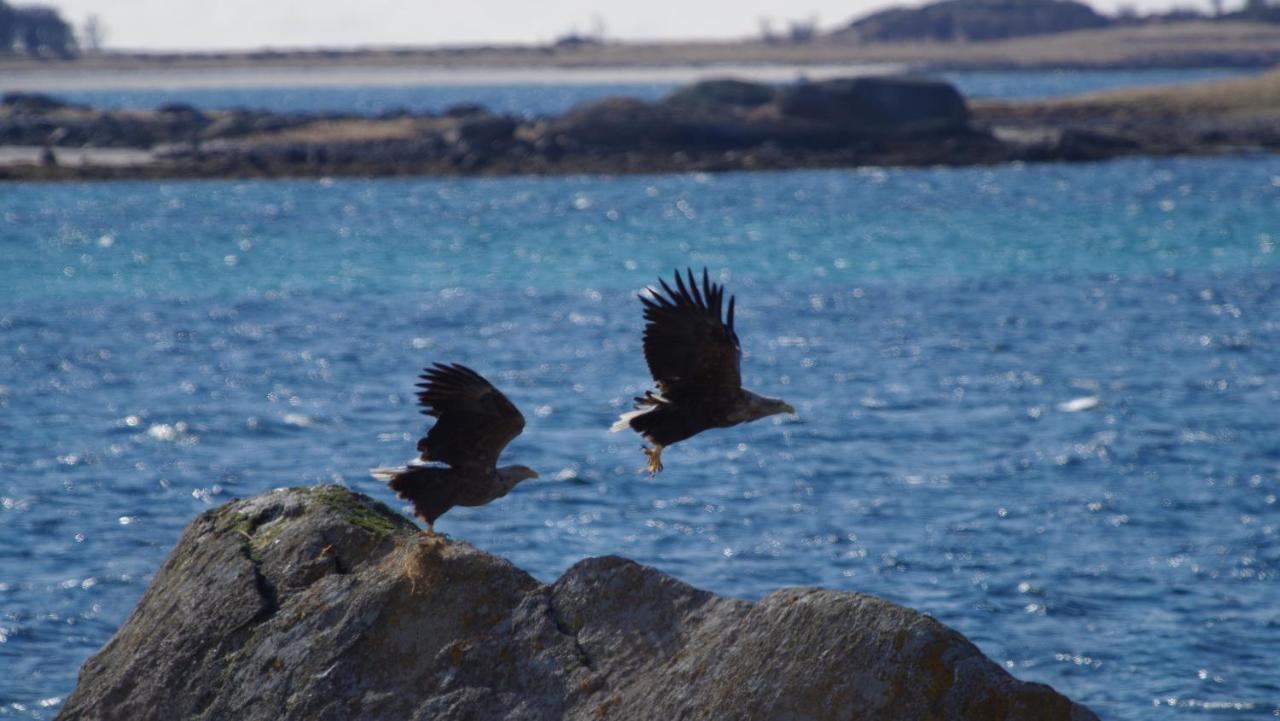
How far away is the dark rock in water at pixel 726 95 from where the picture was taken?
7462cm

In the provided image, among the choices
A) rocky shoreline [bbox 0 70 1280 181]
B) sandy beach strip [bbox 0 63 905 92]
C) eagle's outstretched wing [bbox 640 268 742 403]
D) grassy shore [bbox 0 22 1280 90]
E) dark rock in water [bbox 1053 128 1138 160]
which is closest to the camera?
eagle's outstretched wing [bbox 640 268 742 403]

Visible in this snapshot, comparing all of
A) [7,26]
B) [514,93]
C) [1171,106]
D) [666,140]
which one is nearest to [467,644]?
[666,140]

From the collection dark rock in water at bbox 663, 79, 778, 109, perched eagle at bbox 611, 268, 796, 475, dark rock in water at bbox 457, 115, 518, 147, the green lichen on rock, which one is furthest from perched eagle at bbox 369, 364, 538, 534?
dark rock in water at bbox 663, 79, 778, 109

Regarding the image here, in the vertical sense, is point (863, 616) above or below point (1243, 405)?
above

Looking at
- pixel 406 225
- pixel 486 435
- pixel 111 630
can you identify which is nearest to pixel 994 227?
pixel 406 225

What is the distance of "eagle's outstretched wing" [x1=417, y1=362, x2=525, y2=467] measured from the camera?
24.4 feet

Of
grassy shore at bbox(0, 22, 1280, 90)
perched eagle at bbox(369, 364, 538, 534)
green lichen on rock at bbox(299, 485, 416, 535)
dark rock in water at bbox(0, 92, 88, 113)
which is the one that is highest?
perched eagle at bbox(369, 364, 538, 534)

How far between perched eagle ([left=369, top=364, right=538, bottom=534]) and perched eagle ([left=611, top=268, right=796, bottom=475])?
1.22 metres

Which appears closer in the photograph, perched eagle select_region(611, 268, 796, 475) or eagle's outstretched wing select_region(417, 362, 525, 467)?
eagle's outstretched wing select_region(417, 362, 525, 467)

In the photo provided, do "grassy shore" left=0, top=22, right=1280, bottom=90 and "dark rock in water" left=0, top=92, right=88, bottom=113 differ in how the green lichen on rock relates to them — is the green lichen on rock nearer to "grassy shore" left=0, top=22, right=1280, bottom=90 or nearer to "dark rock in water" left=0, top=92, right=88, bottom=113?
"dark rock in water" left=0, top=92, right=88, bottom=113

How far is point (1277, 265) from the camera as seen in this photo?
1561 inches

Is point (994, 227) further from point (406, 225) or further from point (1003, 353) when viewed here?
point (1003, 353)

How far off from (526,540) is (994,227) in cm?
3279

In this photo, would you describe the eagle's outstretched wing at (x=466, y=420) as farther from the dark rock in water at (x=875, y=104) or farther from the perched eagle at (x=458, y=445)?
the dark rock in water at (x=875, y=104)
